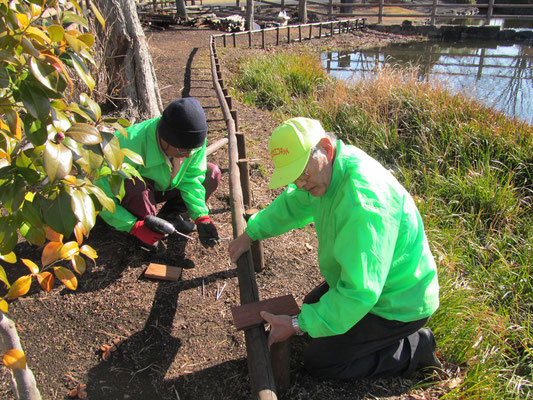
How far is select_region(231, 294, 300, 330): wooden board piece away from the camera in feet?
5.77

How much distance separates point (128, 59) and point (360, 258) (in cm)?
418

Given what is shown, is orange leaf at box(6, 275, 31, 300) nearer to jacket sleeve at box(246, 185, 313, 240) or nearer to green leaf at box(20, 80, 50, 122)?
green leaf at box(20, 80, 50, 122)

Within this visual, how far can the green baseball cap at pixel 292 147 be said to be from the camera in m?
1.54

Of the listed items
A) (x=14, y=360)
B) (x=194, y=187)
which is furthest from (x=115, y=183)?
(x=194, y=187)

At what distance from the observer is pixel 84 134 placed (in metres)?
0.97

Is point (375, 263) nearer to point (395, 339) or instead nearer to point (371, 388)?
point (395, 339)

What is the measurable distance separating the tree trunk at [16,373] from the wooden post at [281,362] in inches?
37.9

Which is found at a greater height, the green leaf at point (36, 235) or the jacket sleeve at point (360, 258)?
the green leaf at point (36, 235)

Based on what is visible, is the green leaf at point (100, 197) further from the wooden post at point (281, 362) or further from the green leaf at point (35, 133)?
the wooden post at point (281, 362)

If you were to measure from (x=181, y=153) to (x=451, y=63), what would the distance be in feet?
44.5

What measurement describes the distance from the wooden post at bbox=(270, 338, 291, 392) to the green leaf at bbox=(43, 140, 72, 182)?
121 centimetres

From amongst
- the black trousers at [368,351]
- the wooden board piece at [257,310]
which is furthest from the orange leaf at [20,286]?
the black trousers at [368,351]

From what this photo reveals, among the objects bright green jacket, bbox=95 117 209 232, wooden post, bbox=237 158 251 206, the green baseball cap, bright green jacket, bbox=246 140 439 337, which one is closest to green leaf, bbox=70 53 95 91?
the green baseball cap

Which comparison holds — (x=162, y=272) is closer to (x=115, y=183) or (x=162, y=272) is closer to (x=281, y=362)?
(x=281, y=362)
